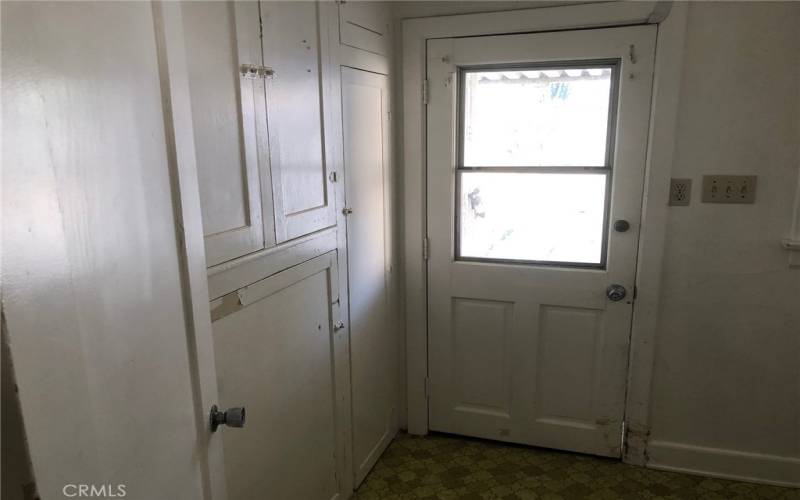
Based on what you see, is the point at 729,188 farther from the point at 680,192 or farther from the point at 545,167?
the point at 545,167

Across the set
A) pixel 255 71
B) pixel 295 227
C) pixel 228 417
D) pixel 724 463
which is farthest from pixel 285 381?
pixel 724 463

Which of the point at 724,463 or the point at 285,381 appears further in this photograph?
the point at 724,463

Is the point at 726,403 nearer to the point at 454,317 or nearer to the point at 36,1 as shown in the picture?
the point at 454,317

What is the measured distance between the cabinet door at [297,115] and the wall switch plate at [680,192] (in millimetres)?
1346

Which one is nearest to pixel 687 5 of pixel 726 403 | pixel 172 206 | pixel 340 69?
pixel 340 69

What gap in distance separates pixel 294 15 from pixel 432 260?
1.24 m

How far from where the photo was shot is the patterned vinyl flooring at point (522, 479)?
6.89 feet

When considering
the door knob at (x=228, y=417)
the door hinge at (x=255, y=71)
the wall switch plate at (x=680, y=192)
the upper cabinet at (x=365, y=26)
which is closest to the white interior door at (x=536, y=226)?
the wall switch plate at (x=680, y=192)

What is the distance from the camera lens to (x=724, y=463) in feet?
7.19

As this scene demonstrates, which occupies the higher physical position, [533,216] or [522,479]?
[533,216]

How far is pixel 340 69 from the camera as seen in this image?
5.72ft

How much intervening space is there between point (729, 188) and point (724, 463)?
1.19 meters

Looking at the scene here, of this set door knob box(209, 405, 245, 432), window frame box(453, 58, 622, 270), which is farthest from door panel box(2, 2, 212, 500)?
window frame box(453, 58, 622, 270)

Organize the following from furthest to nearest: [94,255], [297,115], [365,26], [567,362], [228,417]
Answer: [567,362]
[365,26]
[297,115]
[228,417]
[94,255]
